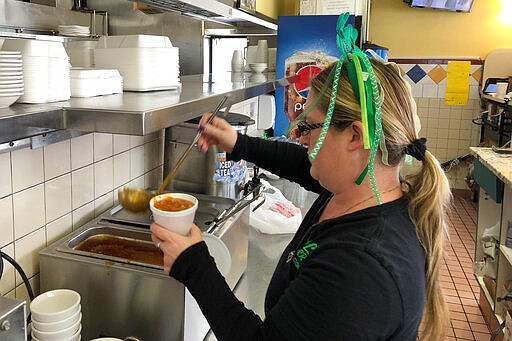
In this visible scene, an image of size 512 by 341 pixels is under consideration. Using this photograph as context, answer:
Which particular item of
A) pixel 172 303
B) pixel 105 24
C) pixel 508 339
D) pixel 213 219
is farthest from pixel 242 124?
pixel 508 339

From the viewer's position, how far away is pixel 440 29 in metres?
5.60

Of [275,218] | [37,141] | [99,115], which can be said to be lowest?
[275,218]

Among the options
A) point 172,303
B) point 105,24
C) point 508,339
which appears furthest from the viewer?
point 508,339

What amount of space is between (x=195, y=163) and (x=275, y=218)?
0.52 meters

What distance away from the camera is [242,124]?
2.13m

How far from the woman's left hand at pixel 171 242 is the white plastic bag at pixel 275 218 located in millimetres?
1293

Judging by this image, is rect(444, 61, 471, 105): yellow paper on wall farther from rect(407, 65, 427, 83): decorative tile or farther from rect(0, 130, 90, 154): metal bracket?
rect(0, 130, 90, 154): metal bracket

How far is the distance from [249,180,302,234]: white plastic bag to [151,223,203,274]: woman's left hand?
1.29m

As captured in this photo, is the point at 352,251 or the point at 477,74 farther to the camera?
the point at 477,74

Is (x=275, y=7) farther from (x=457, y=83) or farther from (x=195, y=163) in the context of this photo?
(x=195, y=163)

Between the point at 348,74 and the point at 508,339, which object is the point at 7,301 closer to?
the point at 348,74

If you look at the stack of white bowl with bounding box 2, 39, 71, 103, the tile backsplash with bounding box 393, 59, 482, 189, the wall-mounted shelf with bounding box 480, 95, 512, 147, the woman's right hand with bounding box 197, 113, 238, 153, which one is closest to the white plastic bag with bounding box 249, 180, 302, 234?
the woman's right hand with bounding box 197, 113, 238, 153

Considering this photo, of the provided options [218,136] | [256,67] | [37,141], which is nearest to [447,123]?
[256,67]

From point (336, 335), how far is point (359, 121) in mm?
425
